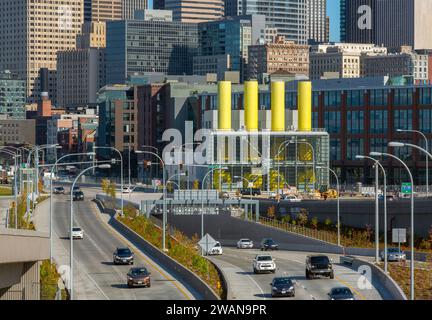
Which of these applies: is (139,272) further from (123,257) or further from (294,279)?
(123,257)

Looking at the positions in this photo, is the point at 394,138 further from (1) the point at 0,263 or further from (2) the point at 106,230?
(1) the point at 0,263

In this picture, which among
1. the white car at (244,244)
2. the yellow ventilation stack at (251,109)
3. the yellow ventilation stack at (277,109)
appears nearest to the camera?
the white car at (244,244)

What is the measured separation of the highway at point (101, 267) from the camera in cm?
6278

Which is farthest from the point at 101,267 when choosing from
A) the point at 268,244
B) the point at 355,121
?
the point at 355,121

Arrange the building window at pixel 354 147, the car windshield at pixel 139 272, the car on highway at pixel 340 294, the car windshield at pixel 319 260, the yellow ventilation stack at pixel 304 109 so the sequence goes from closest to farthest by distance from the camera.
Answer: the car on highway at pixel 340 294, the car windshield at pixel 139 272, the car windshield at pixel 319 260, the yellow ventilation stack at pixel 304 109, the building window at pixel 354 147

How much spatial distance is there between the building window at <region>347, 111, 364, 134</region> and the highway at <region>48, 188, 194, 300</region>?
60018 millimetres

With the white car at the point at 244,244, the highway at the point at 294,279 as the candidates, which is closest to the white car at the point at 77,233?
the highway at the point at 294,279

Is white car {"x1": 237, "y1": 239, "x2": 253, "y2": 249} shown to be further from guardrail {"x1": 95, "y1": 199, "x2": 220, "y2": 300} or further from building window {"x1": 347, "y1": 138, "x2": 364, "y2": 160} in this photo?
building window {"x1": 347, "y1": 138, "x2": 364, "y2": 160}

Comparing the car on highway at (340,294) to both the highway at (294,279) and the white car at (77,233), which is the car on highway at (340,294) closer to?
the highway at (294,279)

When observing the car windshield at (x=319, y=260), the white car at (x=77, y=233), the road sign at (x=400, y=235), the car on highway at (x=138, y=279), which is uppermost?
the road sign at (x=400, y=235)

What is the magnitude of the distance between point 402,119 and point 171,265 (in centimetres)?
10019

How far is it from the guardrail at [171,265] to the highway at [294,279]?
135 cm
